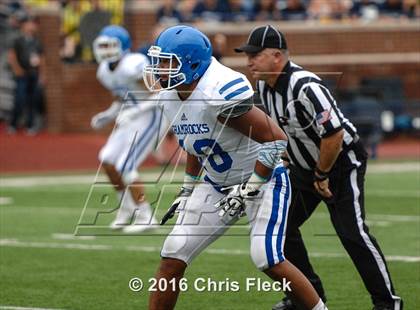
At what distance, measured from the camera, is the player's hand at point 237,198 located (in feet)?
20.9

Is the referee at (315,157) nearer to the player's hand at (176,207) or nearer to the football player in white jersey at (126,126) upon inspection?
the player's hand at (176,207)

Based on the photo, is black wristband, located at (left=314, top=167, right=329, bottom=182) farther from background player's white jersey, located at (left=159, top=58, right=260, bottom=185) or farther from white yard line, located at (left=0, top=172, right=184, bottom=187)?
white yard line, located at (left=0, top=172, right=184, bottom=187)

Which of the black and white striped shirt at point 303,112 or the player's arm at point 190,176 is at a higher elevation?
the black and white striped shirt at point 303,112

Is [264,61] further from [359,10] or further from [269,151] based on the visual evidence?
[359,10]

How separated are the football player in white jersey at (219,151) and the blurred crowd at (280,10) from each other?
58.5 feet

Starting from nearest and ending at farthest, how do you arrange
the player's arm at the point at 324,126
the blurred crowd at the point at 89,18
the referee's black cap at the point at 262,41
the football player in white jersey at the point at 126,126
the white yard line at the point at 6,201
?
the player's arm at the point at 324,126 < the referee's black cap at the point at 262,41 < the football player in white jersey at the point at 126,126 < the white yard line at the point at 6,201 < the blurred crowd at the point at 89,18

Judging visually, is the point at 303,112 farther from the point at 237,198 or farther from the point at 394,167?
the point at 394,167

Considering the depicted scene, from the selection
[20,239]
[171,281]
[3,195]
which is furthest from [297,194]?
[3,195]

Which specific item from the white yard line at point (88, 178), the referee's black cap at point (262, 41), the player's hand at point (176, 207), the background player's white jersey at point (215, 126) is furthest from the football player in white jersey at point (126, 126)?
the background player's white jersey at point (215, 126)

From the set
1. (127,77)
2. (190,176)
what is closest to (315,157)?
(190,176)

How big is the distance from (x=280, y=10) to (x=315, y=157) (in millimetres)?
18339

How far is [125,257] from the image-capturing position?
10.1 m

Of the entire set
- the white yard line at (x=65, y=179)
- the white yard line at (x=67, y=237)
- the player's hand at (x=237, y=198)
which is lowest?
the white yard line at (x=65, y=179)

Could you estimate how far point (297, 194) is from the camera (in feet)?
24.9
